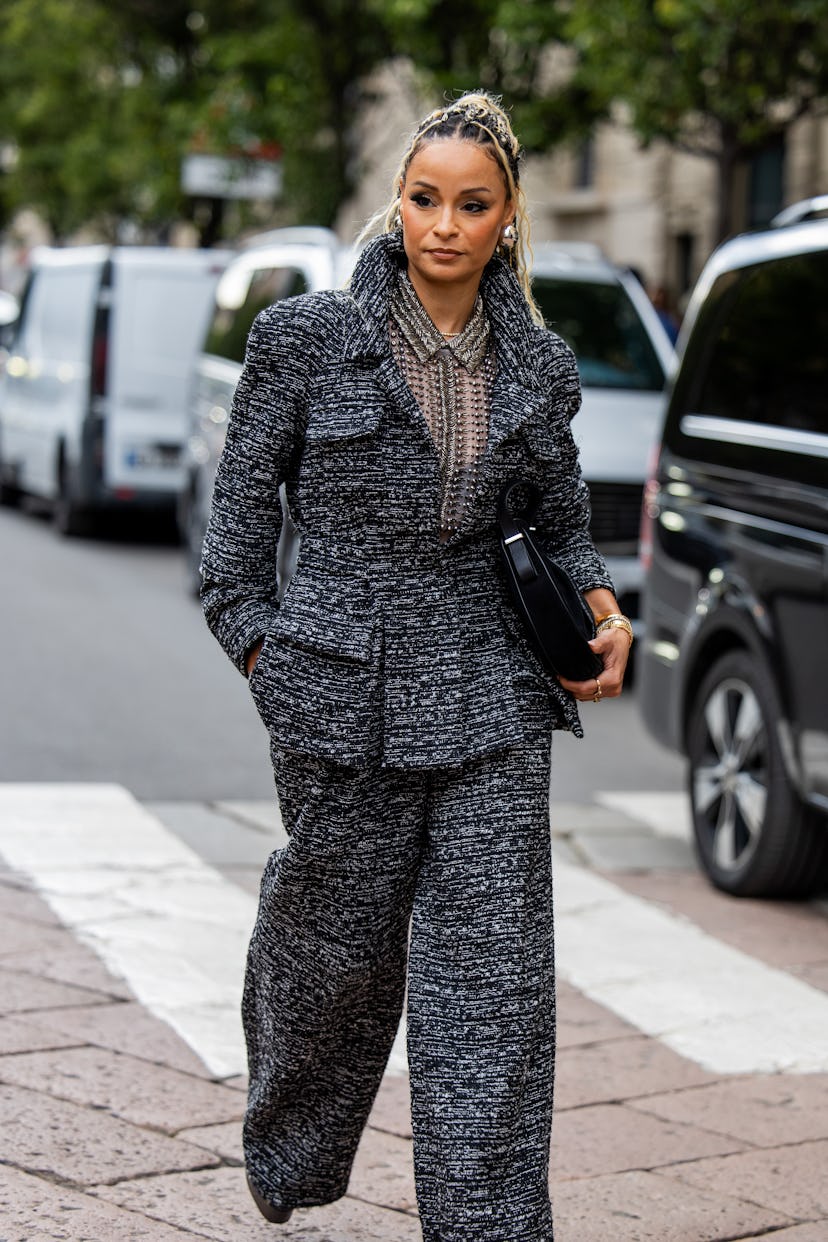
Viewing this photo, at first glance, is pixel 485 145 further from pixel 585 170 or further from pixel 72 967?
pixel 585 170

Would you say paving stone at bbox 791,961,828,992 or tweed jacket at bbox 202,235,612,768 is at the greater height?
tweed jacket at bbox 202,235,612,768

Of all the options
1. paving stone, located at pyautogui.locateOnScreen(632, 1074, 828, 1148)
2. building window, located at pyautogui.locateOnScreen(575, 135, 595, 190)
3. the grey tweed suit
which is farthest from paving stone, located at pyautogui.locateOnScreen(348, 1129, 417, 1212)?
building window, located at pyautogui.locateOnScreen(575, 135, 595, 190)

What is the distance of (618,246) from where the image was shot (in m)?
26.9

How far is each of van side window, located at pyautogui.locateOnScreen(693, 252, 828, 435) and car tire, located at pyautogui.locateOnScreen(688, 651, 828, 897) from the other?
0.77 metres

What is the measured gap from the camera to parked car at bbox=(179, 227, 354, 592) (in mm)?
11922

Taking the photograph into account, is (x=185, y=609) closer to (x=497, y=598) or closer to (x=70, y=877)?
(x=70, y=877)

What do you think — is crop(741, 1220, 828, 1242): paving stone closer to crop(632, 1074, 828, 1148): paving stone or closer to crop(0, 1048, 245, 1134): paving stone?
crop(632, 1074, 828, 1148): paving stone

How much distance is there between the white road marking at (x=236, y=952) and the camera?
497cm

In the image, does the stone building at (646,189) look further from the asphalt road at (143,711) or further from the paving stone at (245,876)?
the paving stone at (245,876)

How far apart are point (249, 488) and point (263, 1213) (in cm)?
120

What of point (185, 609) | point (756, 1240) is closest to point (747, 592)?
point (756, 1240)

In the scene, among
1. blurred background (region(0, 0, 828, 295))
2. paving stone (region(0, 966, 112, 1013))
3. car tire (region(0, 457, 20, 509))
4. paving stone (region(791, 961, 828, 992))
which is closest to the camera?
paving stone (region(0, 966, 112, 1013))

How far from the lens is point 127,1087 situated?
4410mm

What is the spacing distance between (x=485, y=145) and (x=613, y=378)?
27.9 ft
